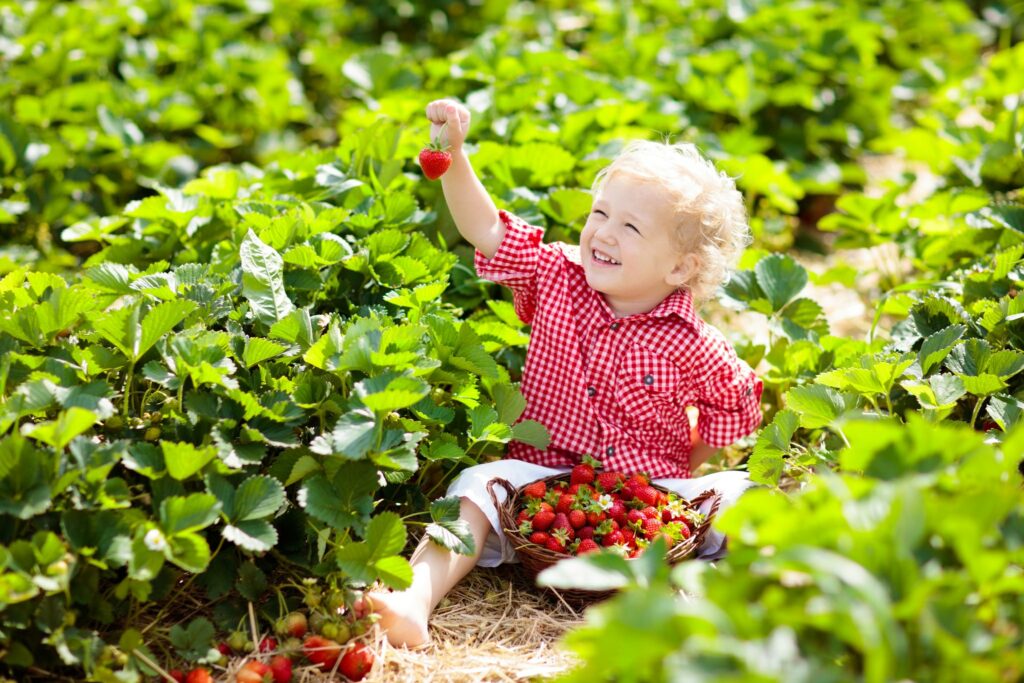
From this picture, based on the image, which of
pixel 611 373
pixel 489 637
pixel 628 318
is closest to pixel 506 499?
pixel 489 637

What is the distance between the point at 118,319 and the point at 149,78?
2.56 m

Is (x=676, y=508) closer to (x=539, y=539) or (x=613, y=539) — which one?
(x=613, y=539)

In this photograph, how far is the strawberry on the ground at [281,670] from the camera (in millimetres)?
1835

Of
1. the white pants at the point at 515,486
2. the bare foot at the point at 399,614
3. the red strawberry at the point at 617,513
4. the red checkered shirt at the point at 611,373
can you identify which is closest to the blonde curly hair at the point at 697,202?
the red checkered shirt at the point at 611,373

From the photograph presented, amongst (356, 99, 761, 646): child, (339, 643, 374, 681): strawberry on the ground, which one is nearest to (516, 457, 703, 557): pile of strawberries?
(356, 99, 761, 646): child

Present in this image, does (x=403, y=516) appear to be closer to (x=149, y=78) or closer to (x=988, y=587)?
(x=988, y=587)

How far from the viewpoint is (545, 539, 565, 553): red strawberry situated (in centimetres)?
207

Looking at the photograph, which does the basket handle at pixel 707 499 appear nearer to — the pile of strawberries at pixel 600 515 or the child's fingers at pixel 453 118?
the pile of strawberries at pixel 600 515

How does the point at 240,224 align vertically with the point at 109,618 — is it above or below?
above

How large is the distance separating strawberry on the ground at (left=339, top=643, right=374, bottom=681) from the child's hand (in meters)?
1.08

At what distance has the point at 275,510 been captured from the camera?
1844 millimetres

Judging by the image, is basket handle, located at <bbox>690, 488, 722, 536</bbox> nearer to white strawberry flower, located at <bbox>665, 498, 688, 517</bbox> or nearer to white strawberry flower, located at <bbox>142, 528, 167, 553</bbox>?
white strawberry flower, located at <bbox>665, 498, 688, 517</bbox>

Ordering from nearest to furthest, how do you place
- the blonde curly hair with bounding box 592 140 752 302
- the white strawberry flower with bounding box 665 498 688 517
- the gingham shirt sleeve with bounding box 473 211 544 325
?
the white strawberry flower with bounding box 665 498 688 517
the blonde curly hair with bounding box 592 140 752 302
the gingham shirt sleeve with bounding box 473 211 544 325

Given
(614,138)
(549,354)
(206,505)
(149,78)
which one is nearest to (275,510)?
(206,505)
